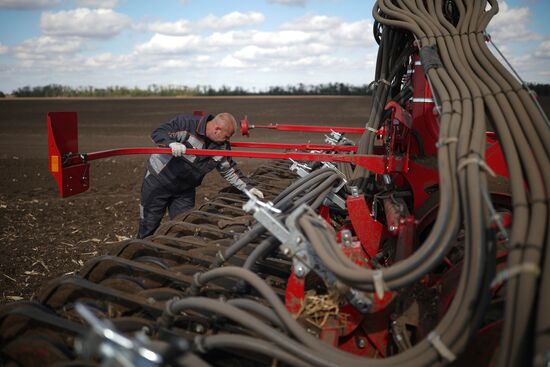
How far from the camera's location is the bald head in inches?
187

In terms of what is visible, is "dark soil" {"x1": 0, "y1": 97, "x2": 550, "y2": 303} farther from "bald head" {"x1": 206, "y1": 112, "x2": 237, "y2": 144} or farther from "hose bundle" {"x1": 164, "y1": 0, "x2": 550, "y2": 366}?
"hose bundle" {"x1": 164, "y1": 0, "x2": 550, "y2": 366}

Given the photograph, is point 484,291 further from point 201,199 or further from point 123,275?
point 201,199

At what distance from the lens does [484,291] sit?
1.86m

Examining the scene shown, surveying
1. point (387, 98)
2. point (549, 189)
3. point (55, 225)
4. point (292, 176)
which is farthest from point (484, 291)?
point (55, 225)

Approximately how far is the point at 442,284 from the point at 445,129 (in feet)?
2.76

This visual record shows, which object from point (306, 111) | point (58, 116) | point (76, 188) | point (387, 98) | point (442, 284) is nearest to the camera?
point (442, 284)

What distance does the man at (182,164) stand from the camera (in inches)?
189

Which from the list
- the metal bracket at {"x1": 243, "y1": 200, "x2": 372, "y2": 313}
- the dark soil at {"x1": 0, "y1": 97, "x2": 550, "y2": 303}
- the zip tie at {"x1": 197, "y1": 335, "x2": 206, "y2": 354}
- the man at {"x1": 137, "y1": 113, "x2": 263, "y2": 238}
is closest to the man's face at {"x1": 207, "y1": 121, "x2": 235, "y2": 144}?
the man at {"x1": 137, "y1": 113, "x2": 263, "y2": 238}

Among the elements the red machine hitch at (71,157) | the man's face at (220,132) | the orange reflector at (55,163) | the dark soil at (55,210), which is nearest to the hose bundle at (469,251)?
the red machine hitch at (71,157)

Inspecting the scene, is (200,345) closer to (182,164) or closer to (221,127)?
(221,127)

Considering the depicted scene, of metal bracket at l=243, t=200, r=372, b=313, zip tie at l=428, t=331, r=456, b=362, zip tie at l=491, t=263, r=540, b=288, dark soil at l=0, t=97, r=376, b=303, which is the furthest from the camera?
dark soil at l=0, t=97, r=376, b=303

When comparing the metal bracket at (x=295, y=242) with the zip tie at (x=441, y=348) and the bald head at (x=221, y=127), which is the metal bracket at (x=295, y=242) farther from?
the bald head at (x=221, y=127)

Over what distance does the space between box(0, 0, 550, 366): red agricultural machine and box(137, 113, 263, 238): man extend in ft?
2.95

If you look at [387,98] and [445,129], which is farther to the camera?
[387,98]
